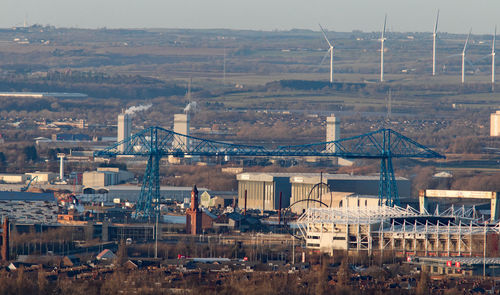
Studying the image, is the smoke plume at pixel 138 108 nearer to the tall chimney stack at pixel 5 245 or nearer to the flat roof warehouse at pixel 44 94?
the flat roof warehouse at pixel 44 94

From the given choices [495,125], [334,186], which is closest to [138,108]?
[495,125]

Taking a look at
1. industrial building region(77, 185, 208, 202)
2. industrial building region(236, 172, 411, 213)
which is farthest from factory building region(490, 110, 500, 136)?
industrial building region(77, 185, 208, 202)

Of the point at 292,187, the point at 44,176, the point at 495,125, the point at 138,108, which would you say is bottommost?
the point at 292,187

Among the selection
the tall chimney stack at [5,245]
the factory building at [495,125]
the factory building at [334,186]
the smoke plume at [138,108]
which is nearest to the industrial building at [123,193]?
the factory building at [334,186]

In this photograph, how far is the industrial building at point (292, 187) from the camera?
209 ft

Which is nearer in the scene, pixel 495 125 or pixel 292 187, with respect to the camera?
pixel 292 187

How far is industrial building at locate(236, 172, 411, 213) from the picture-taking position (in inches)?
2505

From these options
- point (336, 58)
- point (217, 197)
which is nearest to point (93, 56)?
point (336, 58)

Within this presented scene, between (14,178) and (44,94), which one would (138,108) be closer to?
(44,94)

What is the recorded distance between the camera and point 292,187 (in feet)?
212

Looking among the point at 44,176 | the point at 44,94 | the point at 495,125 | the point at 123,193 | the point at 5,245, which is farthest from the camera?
the point at 44,94

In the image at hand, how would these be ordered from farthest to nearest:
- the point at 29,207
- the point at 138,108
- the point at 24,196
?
1. the point at 138,108
2. the point at 24,196
3. the point at 29,207

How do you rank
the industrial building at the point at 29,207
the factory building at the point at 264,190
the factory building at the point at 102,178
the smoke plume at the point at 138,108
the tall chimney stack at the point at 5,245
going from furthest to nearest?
the smoke plume at the point at 138,108 < the factory building at the point at 102,178 < the factory building at the point at 264,190 < the industrial building at the point at 29,207 < the tall chimney stack at the point at 5,245

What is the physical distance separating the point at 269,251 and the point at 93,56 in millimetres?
130509
